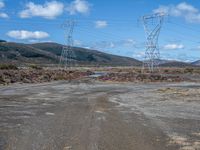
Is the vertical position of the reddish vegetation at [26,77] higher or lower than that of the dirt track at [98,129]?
lower

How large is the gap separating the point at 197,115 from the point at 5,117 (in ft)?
30.8

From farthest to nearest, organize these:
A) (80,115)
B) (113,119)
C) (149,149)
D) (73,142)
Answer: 1. (80,115)
2. (113,119)
3. (73,142)
4. (149,149)

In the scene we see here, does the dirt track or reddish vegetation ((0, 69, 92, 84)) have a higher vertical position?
the dirt track

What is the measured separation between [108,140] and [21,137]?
2924 mm

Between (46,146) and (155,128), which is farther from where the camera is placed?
(155,128)

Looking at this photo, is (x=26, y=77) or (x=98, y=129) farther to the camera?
(x=26, y=77)

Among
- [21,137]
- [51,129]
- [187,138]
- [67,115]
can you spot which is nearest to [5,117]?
[67,115]

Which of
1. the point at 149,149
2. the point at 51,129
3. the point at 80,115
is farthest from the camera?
the point at 80,115

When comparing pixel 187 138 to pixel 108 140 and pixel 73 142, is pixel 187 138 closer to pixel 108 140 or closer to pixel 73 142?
pixel 108 140

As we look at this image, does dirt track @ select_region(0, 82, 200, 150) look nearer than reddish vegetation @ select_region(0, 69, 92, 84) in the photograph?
Yes

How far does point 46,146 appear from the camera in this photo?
12.5 m

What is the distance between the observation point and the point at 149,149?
12195 mm

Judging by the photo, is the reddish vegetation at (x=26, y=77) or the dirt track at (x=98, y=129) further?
the reddish vegetation at (x=26, y=77)

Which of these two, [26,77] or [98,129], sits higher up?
[98,129]
